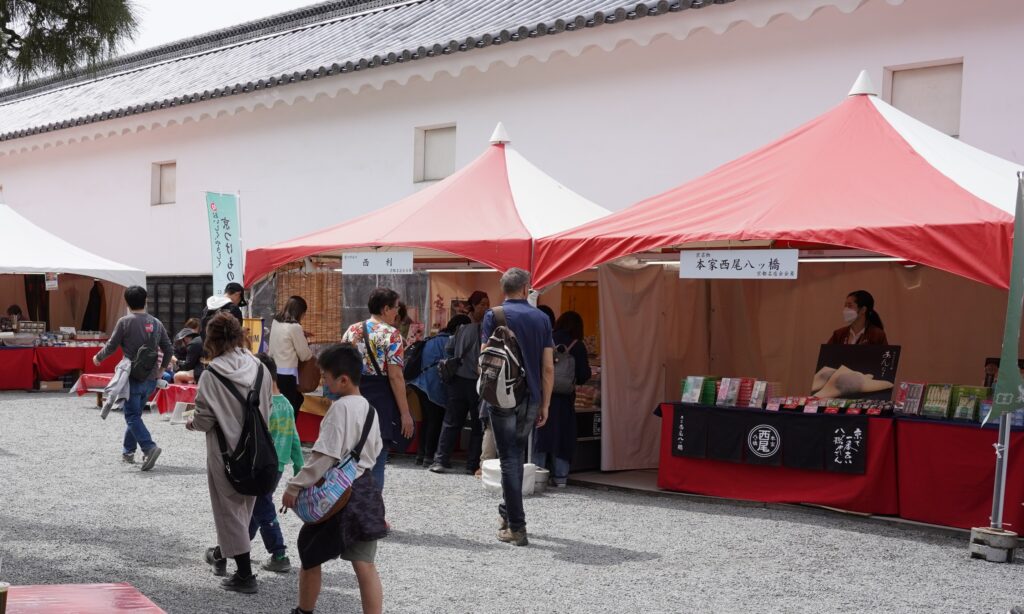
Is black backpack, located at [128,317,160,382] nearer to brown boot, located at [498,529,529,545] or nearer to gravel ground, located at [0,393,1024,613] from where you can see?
gravel ground, located at [0,393,1024,613]

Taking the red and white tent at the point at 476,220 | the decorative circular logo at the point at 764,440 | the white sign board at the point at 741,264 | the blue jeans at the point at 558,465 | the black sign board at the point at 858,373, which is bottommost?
the blue jeans at the point at 558,465

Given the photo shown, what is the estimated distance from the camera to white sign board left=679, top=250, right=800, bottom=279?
730 centimetres

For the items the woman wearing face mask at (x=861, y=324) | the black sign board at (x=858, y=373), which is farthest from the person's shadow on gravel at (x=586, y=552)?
the woman wearing face mask at (x=861, y=324)

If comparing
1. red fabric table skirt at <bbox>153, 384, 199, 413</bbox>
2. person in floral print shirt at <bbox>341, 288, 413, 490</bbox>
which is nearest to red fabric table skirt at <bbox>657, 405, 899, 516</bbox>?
person in floral print shirt at <bbox>341, 288, 413, 490</bbox>

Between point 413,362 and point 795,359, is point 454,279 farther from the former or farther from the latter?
point 795,359

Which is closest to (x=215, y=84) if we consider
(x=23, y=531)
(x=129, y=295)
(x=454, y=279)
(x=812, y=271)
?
(x=454, y=279)

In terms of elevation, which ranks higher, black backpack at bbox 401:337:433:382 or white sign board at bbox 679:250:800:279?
white sign board at bbox 679:250:800:279

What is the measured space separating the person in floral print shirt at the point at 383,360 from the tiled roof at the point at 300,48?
3779 millimetres

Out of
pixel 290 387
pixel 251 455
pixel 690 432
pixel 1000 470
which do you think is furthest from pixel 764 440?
pixel 251 455

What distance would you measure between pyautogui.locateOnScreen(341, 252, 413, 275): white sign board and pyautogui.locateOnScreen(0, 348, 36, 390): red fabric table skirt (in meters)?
8.24

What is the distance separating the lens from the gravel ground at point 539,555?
18.0 feet

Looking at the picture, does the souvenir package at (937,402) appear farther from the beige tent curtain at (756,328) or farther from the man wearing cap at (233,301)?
the man wearing cap at (233,301)

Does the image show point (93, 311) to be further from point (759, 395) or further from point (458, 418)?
point (759, 395)

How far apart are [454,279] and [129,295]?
4.16m
